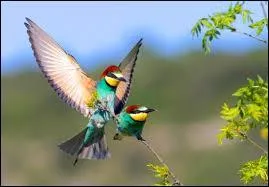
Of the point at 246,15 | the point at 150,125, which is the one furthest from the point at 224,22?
the point at 150,125

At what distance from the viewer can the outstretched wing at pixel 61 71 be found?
300 inches

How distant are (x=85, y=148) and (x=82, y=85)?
17.8 inches

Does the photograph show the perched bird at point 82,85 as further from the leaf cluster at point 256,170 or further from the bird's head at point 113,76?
the leaf cluster at point 256,170

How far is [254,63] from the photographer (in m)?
55.5

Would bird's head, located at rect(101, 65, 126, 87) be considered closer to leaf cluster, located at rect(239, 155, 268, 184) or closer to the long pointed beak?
the long pointed beak

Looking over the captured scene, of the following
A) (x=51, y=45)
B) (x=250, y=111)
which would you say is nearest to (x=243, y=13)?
(x=250, y=111)

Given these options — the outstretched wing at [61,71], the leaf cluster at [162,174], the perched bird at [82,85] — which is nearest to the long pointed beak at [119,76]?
the perched bird at [82,85]

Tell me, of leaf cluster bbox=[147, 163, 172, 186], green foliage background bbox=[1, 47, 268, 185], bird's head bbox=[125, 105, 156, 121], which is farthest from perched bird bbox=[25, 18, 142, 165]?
green foliage background bbox=[1, 47, 268, 185]

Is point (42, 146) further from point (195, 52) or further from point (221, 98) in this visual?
point (195, 52)

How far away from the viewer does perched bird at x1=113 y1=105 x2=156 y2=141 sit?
23.0 feet

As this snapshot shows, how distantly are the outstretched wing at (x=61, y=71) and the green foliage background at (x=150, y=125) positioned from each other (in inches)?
1345

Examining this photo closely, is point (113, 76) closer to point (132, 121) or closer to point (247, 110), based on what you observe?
point (132, 121)

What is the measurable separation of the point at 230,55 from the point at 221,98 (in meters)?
7.20

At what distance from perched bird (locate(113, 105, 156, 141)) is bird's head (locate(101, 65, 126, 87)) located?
1.10 feet
